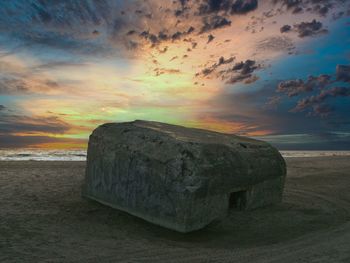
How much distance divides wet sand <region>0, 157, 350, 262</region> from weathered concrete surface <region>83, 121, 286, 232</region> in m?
0.29

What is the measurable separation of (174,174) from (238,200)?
89.8 inches

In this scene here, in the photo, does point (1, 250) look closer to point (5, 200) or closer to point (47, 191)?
point (5, 200)

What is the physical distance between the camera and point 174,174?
6.10 metres

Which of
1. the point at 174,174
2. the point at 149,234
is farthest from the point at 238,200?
the point at 149,234

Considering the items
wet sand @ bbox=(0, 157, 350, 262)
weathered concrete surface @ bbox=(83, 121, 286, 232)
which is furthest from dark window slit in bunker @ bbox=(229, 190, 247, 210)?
wet sand @ bbox=(0, 157, 350, 262)

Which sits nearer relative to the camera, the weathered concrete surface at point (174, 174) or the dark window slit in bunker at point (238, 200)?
the weathered concrete surface at point (174, 174)

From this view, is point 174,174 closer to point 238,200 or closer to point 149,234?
point 149,234

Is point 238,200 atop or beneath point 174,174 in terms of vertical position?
beneath

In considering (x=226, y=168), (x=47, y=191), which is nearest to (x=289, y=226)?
(x=226, y=168)

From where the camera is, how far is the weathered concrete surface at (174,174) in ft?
19.9

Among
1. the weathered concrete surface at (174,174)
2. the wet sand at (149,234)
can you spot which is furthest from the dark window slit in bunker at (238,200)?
the wet sand at (149,234)

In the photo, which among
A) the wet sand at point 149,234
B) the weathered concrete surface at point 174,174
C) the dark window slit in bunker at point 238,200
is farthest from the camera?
the dark window slit in bunker at point 238,200

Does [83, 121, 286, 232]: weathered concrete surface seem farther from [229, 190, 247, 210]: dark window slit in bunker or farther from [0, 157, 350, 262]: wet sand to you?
[0, 157, 350, 262]: wet sand

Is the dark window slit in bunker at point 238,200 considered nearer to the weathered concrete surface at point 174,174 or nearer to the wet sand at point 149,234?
the weathered concrete surface at point 174,174
